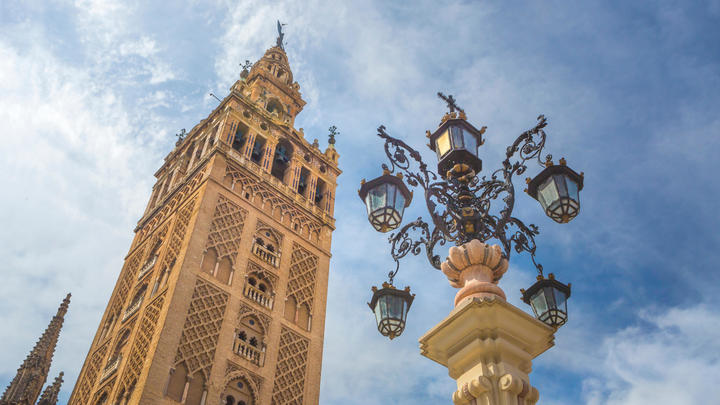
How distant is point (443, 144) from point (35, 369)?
23.6m

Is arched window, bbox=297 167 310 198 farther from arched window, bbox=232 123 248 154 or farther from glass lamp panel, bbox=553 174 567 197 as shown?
glass lamp panel, bbox=553 174 567 197

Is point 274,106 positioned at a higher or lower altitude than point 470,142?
higher

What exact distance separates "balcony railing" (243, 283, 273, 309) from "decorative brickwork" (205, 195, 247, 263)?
1.10m

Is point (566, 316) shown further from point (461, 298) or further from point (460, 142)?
point (460, 142)

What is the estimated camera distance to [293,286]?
2211 cm

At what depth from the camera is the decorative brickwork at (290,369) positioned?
1868 cm

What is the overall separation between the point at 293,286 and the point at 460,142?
53.8 ft

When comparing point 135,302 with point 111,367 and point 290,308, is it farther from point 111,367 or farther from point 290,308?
point 290,308

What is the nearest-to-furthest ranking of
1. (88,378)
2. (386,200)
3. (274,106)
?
(386,200) < (88,378) < (274,106)

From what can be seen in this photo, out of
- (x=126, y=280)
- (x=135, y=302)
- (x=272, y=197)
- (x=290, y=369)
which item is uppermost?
(x=272, y=197)

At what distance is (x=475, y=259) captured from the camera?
193 inches

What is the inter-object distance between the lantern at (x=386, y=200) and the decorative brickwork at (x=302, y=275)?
16334 mm

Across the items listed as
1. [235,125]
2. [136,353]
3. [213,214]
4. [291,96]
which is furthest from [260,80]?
[136,353]

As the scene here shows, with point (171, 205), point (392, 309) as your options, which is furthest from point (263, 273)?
point (392, 309)
